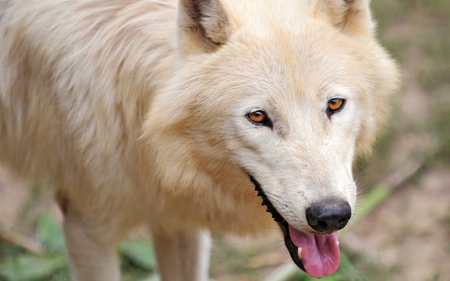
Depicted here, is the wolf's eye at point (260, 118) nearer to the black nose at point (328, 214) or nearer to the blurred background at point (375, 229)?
the black nose at point (328, 214)

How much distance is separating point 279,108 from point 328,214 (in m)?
0.65

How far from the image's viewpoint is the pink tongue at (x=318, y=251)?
3.87 metres

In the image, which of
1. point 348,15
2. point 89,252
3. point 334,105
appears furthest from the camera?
point 89,252

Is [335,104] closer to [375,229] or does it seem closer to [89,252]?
[89,252]

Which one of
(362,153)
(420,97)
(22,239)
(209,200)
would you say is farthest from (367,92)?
(420,97)

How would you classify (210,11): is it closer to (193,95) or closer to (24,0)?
(193,95)

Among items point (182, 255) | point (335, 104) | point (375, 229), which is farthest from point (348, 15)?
point (375, 229)

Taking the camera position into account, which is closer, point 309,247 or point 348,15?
point 309,247

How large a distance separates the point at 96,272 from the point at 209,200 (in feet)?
3.63

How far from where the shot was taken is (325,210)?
341 cm

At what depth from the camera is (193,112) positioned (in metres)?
3.88

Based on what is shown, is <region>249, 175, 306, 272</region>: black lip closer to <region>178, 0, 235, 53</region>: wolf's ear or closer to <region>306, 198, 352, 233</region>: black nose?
<region>306, 198, 352, 233</region>: black nose

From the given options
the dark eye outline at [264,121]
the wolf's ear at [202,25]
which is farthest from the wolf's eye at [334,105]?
the wolf's ear at [202,25]

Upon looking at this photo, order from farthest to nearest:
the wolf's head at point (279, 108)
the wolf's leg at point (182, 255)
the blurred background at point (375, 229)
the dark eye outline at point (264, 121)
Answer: the blurred background at point (375, 229) < the wolf's leg at point (182, 255) < the dark eye outline at point (264, 121) < the wolf's head at point (279, 108)
